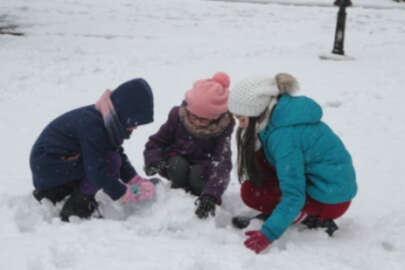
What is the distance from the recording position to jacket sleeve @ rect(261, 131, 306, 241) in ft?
7.60

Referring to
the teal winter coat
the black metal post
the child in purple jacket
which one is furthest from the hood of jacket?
the black metal post

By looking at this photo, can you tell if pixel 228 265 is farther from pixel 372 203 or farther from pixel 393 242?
pixel 372 203

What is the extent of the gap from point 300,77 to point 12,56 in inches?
188

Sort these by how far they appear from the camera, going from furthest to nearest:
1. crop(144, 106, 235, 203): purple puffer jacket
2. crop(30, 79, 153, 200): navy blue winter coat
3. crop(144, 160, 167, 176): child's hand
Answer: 1. crop(144, 160, 167, 176): child's hand
2. crop(144, 106, 235, 203): purple puffer jacket
3. crop(30, 79, 153, 200): navy blue winter coat

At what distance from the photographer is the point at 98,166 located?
2605 millimetres

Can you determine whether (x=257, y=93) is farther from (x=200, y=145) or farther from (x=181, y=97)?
(x=181, y=97)

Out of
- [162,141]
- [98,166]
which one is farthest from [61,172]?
[162,141]

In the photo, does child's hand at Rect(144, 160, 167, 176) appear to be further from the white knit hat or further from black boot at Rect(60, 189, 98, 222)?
the white knit hat

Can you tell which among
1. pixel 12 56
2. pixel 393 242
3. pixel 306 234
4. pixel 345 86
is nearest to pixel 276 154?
pixel 306 234

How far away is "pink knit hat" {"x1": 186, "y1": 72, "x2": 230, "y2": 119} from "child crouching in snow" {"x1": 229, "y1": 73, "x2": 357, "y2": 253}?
37cm

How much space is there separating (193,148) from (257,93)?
0.97 metres

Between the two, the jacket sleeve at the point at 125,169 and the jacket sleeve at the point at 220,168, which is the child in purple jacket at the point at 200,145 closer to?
the jacket sleeve at the point at 220,168

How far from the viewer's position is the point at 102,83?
236 inches

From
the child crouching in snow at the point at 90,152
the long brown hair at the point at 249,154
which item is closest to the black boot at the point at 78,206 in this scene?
the child crouching in snow at the point at 90,152
